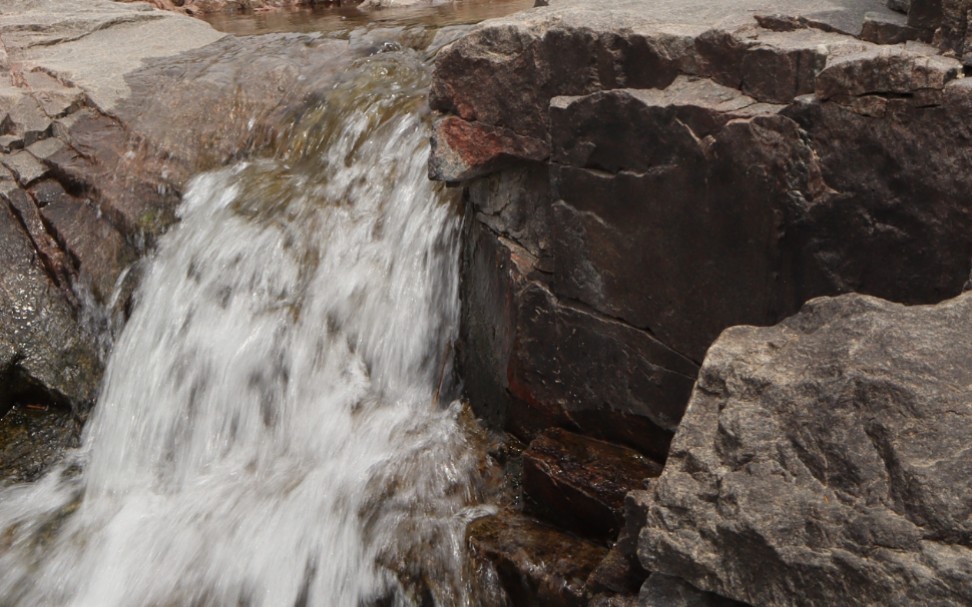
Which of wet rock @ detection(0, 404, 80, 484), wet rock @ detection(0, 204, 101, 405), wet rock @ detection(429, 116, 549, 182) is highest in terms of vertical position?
wet rock @ detection(429, 116, 549, 182)

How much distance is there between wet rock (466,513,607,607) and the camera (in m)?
3.97

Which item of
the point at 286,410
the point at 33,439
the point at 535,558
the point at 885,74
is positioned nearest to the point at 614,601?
the point at 535,558

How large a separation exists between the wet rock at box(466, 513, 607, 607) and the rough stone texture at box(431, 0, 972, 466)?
0.53 m

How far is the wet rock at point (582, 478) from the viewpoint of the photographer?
4266mm

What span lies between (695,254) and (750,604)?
5.24 ft

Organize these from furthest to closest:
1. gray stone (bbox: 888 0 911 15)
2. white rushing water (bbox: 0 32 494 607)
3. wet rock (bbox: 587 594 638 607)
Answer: white rushing water (bbox: 0 32 494 607) → gray stone (bbox: 888 0 911 15) → wet rock (bbox: 587 594 638 607)

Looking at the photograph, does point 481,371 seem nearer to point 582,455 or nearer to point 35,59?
point 582,455

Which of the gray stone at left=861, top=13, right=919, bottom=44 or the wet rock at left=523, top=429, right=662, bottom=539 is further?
the wet rock at left=523, top=429, right=662, bottom=539

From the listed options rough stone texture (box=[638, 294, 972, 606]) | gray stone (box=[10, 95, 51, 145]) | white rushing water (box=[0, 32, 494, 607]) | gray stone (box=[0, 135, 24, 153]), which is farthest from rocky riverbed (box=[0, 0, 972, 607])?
gray stone (box=[10, 95, 51, 145])

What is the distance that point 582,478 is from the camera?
4352mm

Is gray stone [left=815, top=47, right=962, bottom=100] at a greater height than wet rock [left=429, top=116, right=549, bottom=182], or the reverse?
gray stone [left=815, top=47, right=962, bottom=100]

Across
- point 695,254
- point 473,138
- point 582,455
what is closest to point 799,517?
point 695,254

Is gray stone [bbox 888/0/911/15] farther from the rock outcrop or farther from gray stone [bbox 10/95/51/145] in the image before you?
gray stone [bbox 10/95/51/145]

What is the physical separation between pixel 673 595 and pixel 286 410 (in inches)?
118
